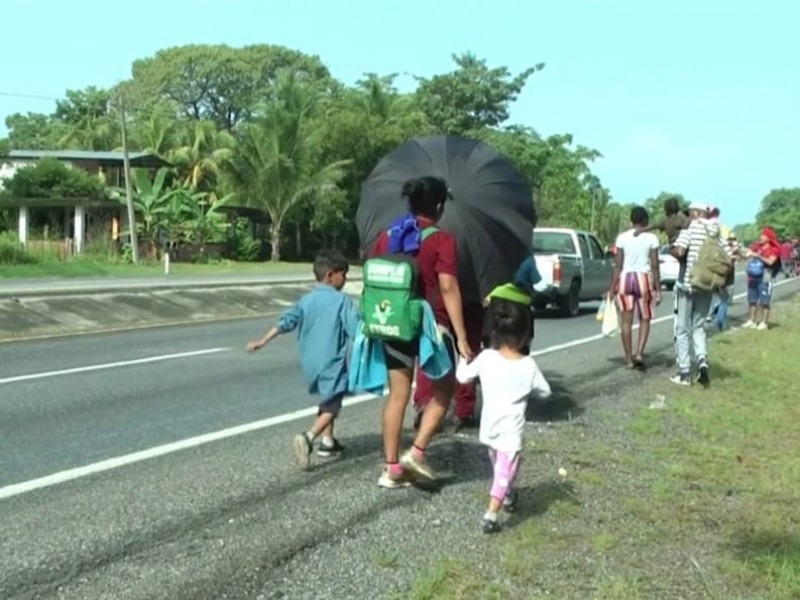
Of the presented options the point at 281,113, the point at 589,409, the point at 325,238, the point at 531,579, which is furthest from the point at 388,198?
the point at 325,238

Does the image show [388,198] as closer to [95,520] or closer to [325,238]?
[95,520]

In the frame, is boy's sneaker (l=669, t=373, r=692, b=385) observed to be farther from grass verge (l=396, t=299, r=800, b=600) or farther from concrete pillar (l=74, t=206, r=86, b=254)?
concrete pillar (l=74, t=206, r=86, b=254)

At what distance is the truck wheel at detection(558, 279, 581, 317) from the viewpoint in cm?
2350

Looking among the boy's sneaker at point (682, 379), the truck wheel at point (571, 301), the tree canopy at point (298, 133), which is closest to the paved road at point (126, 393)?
the boy's sneaker at point (682, 379)

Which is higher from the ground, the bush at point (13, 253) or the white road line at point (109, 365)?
the white road line at point (109, 365)

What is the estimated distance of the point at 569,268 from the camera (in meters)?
23.7

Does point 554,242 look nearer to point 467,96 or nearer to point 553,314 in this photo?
point 553,314

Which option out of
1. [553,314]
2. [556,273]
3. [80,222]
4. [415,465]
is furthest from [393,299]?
[80,222]

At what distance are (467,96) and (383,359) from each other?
62115 mm

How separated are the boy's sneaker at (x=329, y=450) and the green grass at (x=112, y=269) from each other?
3383 centimetres

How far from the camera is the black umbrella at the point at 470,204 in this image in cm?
845

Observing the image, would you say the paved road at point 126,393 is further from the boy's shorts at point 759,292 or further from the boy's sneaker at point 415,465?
the boy's shorts at point 759,292

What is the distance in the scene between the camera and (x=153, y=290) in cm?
2408

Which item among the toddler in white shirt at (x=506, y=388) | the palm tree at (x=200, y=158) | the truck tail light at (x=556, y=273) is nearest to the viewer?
the toddler in white shirt at (x=506, y=388)
